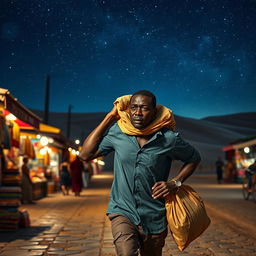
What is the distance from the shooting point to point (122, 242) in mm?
3738

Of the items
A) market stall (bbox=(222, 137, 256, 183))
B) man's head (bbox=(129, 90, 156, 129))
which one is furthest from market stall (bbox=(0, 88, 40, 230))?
market stall (bbox=(222, 137, 256, 183))

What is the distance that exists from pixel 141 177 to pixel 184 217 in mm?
450

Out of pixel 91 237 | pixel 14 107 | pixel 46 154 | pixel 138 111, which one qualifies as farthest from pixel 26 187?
pixel 138 111

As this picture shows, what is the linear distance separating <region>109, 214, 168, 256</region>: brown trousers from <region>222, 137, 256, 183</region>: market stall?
2430 centimetres

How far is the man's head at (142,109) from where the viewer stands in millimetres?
3922

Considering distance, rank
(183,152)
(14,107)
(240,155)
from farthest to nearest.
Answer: (240,155) < (14,107) < (183,152)

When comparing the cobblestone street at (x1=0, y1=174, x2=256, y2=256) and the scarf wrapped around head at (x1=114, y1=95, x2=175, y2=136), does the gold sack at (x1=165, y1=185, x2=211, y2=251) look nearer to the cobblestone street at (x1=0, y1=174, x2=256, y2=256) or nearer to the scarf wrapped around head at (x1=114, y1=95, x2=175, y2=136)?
the scarf wrapped around head at (x1=114, y1=95, x2=175, y2=136)

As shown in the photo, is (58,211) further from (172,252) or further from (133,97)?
(133,97)

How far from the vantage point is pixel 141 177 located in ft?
12.8

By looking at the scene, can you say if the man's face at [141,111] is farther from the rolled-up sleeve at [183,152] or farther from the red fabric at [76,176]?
the red fabric at [76,176]

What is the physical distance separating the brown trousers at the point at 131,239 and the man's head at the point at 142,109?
0.75 metres

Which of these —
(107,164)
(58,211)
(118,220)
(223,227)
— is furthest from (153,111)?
(107,164)

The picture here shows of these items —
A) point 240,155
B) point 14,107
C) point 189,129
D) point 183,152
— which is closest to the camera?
point 183,152

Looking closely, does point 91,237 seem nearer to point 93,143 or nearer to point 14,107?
point 14,107
